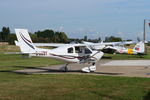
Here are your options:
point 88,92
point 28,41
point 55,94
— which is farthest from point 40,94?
point 28,41

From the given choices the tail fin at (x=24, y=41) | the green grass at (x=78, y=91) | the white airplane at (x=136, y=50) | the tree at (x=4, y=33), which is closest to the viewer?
the green grass at (x=78, y=91)

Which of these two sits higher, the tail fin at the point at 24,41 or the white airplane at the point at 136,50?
the tail fin at the point at 24,41

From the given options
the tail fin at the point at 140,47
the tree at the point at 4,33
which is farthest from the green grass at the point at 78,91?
the tree at the point at 4,33

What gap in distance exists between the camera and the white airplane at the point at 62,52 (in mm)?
15375

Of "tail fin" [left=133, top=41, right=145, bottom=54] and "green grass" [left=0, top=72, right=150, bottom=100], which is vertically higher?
"tail fin" [left=133, top=41, right=145, bottom=54]

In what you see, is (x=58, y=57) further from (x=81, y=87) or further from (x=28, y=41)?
(x=81, y=87)

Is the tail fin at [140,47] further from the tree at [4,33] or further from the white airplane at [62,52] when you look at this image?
the tree at [4,33]

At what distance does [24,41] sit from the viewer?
15438 mm

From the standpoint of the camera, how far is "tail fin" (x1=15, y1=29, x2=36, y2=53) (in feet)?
50.3

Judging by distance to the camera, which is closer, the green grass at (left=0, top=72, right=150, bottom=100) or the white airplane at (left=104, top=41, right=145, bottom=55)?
the green grass at (left=0, top=72, right=150, bottom=100)

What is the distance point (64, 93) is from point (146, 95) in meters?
2.91

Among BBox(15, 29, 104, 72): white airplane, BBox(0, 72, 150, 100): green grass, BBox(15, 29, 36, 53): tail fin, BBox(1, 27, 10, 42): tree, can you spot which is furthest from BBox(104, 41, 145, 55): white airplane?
BBox(1, 27, 10, 42): tree

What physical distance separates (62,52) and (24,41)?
256 centimetres

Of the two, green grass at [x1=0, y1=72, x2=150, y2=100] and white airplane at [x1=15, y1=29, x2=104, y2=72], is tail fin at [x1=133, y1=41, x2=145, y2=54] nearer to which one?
white airplane at [x1=15, y1=29, x2=104, y2=72]
